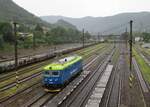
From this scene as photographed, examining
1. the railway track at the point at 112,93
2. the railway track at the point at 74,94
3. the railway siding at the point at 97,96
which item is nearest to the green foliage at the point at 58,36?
the railway track at the point at 112,93

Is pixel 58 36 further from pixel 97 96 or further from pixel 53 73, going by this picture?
pixel 97 96

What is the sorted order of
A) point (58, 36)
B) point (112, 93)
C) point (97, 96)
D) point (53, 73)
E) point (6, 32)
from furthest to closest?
point (58, 36) → point (6, 32) → point (112, 93) → point (53, 73) → point (97, 96)

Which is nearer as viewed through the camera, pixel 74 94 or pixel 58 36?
pixel 74 94

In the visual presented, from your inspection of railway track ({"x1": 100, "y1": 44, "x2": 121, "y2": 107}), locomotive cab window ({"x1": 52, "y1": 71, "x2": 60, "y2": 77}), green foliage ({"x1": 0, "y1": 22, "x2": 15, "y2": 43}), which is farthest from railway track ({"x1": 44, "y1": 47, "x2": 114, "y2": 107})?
green foliage ({"x1": 0, "y1": 22, "x2": 15, "y2": 43})

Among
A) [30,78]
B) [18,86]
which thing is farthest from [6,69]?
[18,86]

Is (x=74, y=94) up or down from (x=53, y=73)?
down

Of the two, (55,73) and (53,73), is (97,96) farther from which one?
(53,73)

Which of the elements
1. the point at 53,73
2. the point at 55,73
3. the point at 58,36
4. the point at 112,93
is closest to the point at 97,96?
the point at 112,93

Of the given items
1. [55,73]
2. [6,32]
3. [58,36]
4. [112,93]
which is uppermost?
[6,32]

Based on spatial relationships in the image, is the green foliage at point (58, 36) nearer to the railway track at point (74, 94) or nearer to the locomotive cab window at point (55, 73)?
the railway track at point (74, 94)

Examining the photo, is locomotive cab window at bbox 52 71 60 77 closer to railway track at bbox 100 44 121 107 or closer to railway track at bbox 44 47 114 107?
railway track at bbox 44 47 114 107

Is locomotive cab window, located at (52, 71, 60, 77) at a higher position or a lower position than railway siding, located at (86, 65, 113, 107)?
higher

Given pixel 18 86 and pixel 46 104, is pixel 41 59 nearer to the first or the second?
pixel 18 86

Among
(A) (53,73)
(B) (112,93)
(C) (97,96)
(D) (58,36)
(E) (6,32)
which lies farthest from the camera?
(D) (58,36)
